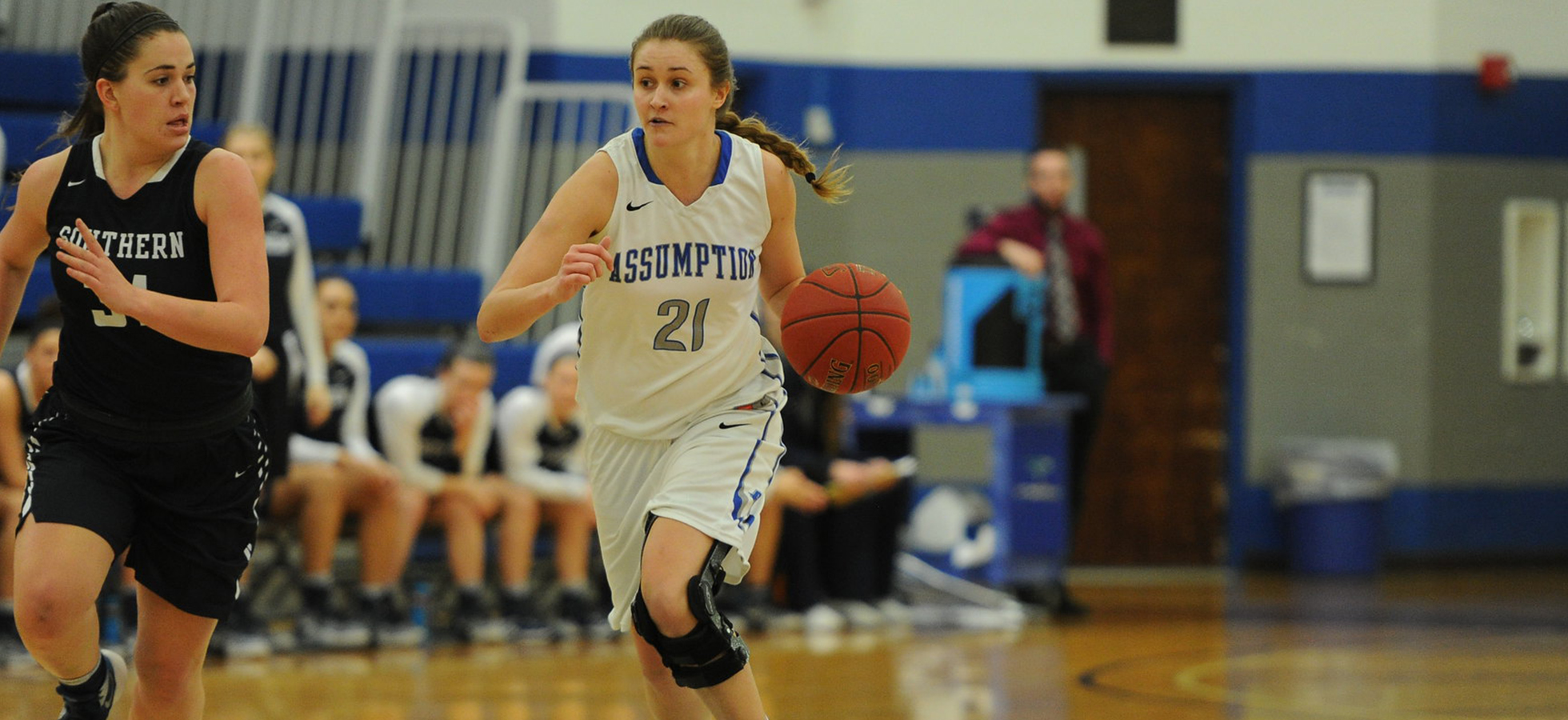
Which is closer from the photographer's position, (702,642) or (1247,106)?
(702,642)

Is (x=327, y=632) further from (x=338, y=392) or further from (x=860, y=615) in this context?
(x=860, y=615)

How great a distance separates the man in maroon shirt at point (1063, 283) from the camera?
8203 mm

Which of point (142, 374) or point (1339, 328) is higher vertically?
point (1339, 328)

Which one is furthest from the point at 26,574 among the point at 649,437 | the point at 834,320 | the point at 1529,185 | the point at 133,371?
the point at 1529,185

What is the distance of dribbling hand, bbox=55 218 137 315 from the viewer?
114 inches

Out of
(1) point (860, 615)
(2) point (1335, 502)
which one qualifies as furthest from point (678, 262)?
(2) point (1335, 502)

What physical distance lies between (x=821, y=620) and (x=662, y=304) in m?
4.41

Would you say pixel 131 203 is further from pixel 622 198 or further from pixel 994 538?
pixel 994 538

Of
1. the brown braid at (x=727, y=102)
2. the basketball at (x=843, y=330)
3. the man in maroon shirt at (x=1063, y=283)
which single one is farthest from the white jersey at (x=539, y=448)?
the basketball at (x=843, y=330)

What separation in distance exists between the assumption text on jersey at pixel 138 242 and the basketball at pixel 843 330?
1155 mm

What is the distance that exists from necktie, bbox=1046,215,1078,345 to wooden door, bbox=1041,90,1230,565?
254cm

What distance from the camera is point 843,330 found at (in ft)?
11.5

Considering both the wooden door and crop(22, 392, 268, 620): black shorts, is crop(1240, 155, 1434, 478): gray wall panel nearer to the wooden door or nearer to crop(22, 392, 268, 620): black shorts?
the wooden door

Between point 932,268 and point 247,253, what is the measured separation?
760 centimetres
